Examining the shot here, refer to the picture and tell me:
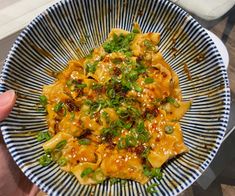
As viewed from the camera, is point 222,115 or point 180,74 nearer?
point 222,115

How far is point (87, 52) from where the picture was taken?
1.70 m

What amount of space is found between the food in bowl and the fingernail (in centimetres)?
18

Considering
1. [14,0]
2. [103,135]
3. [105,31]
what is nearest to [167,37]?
[105,31]

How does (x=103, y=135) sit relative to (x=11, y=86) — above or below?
below

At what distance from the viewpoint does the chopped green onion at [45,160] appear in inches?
50.2

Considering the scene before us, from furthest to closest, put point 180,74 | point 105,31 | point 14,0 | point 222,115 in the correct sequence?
point 14,0 < point 105,31 < point 180,74 < point 222,115

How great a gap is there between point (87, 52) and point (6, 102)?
60 centimetres

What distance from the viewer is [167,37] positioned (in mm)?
1608

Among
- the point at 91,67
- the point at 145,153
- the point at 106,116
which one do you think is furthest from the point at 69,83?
the point at 145,153

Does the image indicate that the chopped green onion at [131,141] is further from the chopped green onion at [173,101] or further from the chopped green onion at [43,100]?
the chopped green onion at [43,100]

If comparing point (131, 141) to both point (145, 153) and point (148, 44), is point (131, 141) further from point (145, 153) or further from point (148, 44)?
point (148, 44)

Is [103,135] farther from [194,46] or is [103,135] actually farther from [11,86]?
[194,46]

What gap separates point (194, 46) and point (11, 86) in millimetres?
→ 882

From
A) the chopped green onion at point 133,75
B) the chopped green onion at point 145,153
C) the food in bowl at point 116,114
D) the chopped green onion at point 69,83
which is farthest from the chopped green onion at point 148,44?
the chopped green onion at point 145,153
